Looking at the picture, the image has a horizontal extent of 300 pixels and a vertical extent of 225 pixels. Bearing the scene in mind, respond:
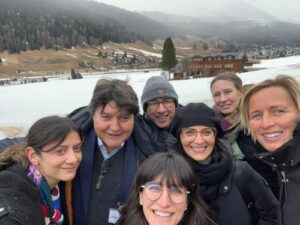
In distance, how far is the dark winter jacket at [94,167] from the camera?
328cm

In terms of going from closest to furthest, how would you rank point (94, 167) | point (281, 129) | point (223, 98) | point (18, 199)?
point (18, 199), point (281, 129), point (94, 167), point (223, 98)

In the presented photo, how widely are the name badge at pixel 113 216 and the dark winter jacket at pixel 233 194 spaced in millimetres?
838

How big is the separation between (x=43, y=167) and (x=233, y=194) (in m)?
1.64

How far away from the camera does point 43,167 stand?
2869 mm

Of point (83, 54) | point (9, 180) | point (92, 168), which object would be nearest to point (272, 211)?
point (92, 168)

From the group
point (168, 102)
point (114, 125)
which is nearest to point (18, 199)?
point (114, 125)

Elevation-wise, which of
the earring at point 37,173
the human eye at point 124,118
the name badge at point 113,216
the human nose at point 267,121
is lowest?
the name badge at point 113,216

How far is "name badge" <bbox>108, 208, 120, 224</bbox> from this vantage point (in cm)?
323

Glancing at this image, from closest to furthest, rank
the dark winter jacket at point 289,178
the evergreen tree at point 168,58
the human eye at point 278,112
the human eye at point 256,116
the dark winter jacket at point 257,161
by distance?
the dark winter jacket at point 289,178 → the human eye at point 278,112 → the human eye at point 256,116 → the dark winter jacket at point 257,161 → the evergreen tree at point 168,58

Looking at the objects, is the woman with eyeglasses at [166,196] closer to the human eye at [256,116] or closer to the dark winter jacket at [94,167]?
the dark winter jacket at [94,167]

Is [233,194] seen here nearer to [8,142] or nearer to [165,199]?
[165,199]

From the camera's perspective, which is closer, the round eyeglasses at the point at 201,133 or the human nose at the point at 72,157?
the human nose at the point at 72,157

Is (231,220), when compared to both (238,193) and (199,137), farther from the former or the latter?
(199,137)

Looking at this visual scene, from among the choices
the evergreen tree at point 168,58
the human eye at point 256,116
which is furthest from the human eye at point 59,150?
the evergreen tree at point 168,58
